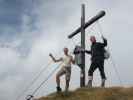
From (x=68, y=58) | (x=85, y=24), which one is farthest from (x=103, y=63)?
(x=85, y=24)

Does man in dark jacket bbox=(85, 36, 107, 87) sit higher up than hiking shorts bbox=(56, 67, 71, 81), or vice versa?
man in dark jacket bbox=(85, 36, 107, 87)

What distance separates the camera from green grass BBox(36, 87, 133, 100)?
16328 millimetres

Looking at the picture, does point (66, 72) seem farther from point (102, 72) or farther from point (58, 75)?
point (102, 72)

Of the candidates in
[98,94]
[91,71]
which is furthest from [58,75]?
A: [98,94]

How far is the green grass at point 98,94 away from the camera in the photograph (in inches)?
643

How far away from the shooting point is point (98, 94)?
16.6 meters

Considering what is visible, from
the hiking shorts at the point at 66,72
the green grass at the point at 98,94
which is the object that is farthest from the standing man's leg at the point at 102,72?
the hiking shorts at the point at 66,72

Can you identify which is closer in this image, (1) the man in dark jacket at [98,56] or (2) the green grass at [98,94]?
(2) the green grass at [98,94]

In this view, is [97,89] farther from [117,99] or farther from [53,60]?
[53,60]

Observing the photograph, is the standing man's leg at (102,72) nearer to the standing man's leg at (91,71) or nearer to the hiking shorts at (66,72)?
the standing man's leg at (91,71)

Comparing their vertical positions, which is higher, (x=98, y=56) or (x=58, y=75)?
(x=98, y=56)

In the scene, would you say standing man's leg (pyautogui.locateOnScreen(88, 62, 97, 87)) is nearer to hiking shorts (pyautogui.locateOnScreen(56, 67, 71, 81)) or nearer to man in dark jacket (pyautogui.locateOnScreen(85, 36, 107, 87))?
man in dark jacket (pyautogui.locateOnScreen(85, 36, 107, 87))

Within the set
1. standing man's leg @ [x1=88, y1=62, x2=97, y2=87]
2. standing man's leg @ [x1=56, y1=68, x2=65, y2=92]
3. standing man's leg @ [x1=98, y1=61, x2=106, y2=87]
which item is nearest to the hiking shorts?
standing man's leg @ [x1=56, y1=68, x2=65, y2=92]

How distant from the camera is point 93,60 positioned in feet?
59.9
